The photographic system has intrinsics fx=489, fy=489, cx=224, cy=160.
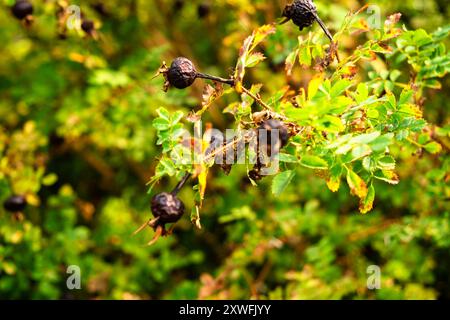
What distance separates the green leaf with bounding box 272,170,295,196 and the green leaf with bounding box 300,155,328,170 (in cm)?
4

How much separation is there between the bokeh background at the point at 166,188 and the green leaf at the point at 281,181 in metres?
0.85

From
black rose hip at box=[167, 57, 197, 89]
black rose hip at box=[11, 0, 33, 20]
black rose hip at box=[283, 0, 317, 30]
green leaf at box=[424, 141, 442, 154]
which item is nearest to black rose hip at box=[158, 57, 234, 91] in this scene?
black rose hip at box=[167, 57, 197, 89]

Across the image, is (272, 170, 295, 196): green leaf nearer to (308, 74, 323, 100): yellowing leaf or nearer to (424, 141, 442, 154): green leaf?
(308, 74, 323, 100): yellowing leaf

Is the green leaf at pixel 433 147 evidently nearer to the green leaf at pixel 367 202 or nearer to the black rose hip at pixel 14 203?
the green leaf at pixel 367 202

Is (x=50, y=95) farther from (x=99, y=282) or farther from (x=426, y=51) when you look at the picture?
(x=426, y=51)

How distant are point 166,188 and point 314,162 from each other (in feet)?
7.11

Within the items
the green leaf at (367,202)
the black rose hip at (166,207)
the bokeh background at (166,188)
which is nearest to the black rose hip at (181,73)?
the black rose hip at (166,207)

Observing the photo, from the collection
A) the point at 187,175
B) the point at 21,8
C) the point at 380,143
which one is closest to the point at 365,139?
the point at 380,143

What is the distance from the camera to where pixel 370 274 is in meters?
2.23

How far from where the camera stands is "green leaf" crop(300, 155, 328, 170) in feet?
3.50

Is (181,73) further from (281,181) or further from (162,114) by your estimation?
(281,181)

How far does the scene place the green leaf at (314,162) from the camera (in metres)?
1.07

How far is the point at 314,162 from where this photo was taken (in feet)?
3.52

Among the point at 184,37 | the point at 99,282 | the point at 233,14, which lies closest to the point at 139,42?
the point at 184,37
